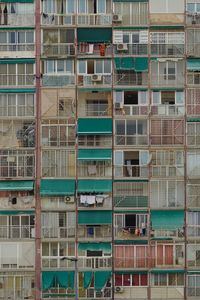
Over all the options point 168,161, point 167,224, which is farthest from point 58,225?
point 168,161

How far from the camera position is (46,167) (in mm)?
34531

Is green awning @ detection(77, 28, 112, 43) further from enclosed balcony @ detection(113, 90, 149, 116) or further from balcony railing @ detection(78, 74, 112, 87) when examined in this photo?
enclosed balcony @ detection(113, 90, 149, 116)

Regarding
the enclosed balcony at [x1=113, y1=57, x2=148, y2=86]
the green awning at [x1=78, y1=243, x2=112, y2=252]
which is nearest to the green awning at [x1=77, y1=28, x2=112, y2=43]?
the enclosed balcony at [x1=113, y1=57, x2=148, y2=86]

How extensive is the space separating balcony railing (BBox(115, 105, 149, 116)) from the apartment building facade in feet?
0.18

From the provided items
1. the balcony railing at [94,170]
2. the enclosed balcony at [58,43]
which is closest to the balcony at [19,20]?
the enclosed balcony at [58,43]

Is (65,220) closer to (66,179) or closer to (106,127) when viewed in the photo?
(66,179)

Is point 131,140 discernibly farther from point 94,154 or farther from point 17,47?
point 17,47

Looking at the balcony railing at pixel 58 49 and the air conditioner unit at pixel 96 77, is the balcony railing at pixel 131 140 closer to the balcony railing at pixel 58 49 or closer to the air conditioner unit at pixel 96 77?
the air conditioner unit at pixel 96 77

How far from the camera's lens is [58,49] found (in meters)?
34.8

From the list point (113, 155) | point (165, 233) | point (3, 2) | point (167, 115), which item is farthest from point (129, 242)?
point (3, 2)

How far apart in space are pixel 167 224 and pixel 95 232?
3.87 metres

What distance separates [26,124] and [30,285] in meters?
8.60

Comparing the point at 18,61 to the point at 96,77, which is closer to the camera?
the point at 96,77

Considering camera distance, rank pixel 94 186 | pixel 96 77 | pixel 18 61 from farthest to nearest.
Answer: pixel 18 61 → pixel 96 77 → pixel 94 186
